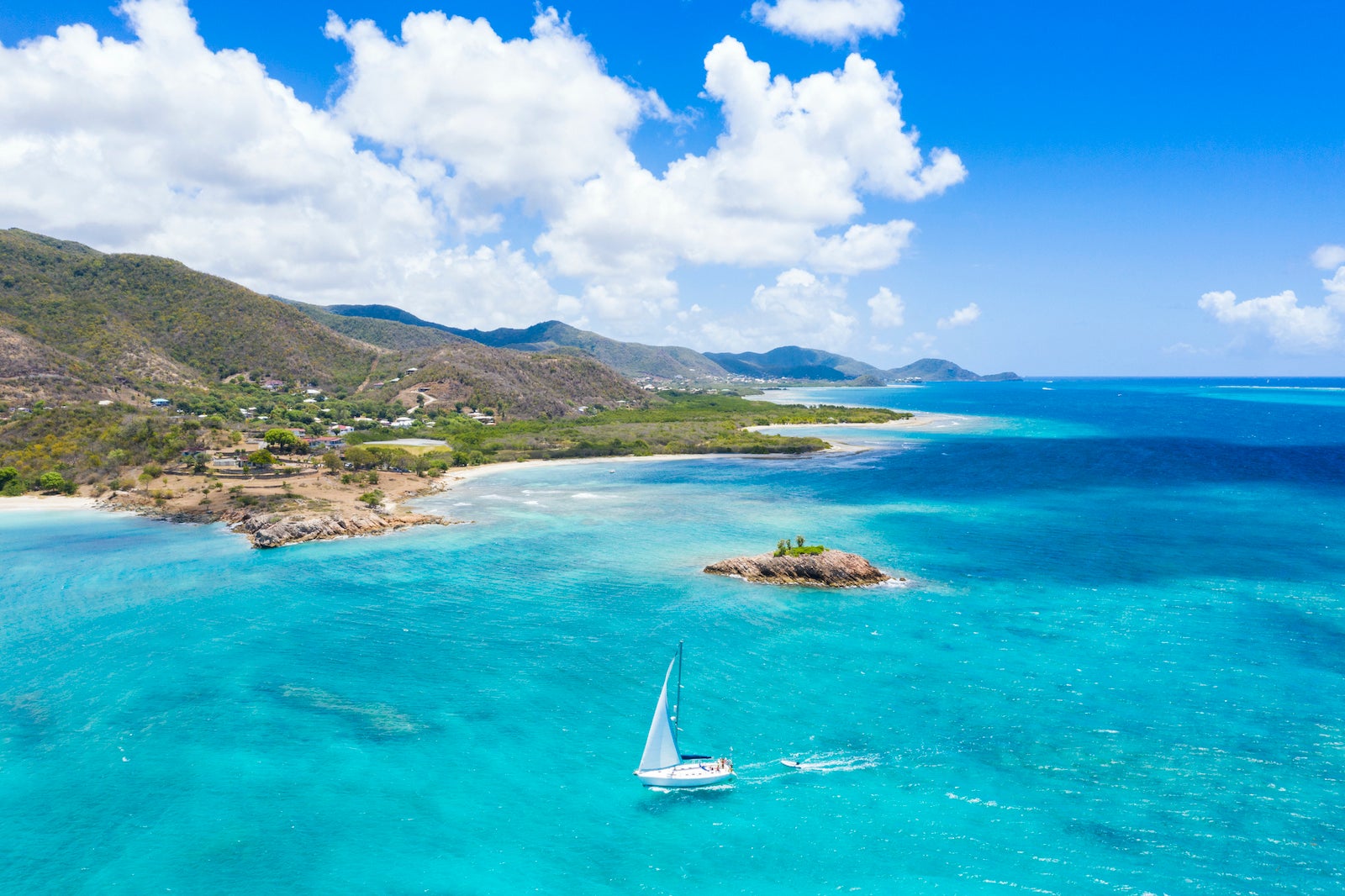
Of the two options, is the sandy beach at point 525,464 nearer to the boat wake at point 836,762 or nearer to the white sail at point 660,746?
the white sail at point 660,746

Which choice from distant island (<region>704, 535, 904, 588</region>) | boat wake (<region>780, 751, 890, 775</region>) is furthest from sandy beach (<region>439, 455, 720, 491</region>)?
boat wake (<region>780, 751, 890, 775</region>)

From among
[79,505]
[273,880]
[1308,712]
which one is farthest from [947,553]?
[79,505]

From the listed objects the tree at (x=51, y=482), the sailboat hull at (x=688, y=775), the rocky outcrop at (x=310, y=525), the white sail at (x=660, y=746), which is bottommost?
the sailboat hull at (x=688, y=775)

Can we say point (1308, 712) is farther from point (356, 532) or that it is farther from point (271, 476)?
point (271, 476)

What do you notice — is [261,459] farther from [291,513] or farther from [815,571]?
[815,571]

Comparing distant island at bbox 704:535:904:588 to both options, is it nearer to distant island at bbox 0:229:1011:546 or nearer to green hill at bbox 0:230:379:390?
distant island at bbox 0:229:1011:546

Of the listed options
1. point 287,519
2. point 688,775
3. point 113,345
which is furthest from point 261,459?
point 113,345

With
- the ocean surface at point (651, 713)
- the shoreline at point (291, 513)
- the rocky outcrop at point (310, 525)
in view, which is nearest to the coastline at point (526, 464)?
the shoreline at point (291, 513)
